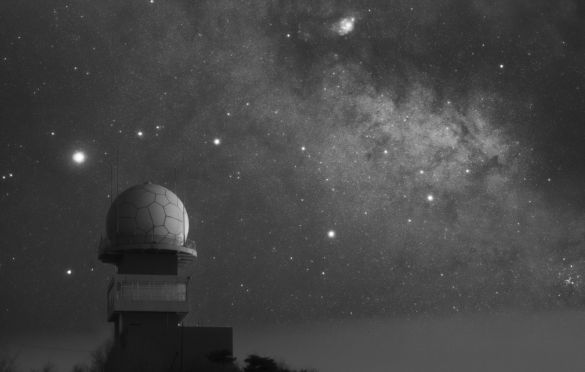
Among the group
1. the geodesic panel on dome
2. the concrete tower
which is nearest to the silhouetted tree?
the concrete tower

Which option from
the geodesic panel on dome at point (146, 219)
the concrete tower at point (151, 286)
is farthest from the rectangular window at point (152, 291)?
the geodesic panel on dome at point (146, 219)

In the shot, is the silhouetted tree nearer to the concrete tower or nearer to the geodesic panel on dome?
the concrete tower

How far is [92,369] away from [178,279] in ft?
16.9

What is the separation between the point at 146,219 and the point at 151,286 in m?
3.10

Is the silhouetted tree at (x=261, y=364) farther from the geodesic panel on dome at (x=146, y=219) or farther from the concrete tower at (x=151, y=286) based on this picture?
the geodesic panel on dome at (x=146, y=219)

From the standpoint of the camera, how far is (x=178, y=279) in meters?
30.4

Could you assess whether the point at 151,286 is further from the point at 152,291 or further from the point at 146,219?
the point at 146,219

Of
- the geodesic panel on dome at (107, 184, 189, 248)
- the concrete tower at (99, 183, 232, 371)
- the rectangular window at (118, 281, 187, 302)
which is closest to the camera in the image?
the concrete tower at (99, 183, 232, 371)

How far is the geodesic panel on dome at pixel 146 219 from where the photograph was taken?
31.3 meters

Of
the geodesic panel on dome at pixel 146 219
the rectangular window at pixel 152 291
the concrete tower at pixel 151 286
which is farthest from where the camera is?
the geodesic panel on dome at pixel 146 219

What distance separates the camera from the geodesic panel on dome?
103ft

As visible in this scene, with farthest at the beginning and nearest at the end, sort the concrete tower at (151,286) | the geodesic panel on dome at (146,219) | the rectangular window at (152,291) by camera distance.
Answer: the geodesic panel on dome at (146,219)
the rectangular window at (152,291)
the concrete tower at (151,286)

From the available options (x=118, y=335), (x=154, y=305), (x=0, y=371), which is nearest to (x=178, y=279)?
(x=154, y=305)

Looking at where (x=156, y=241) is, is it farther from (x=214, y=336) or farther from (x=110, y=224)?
(x=214, y=336)
